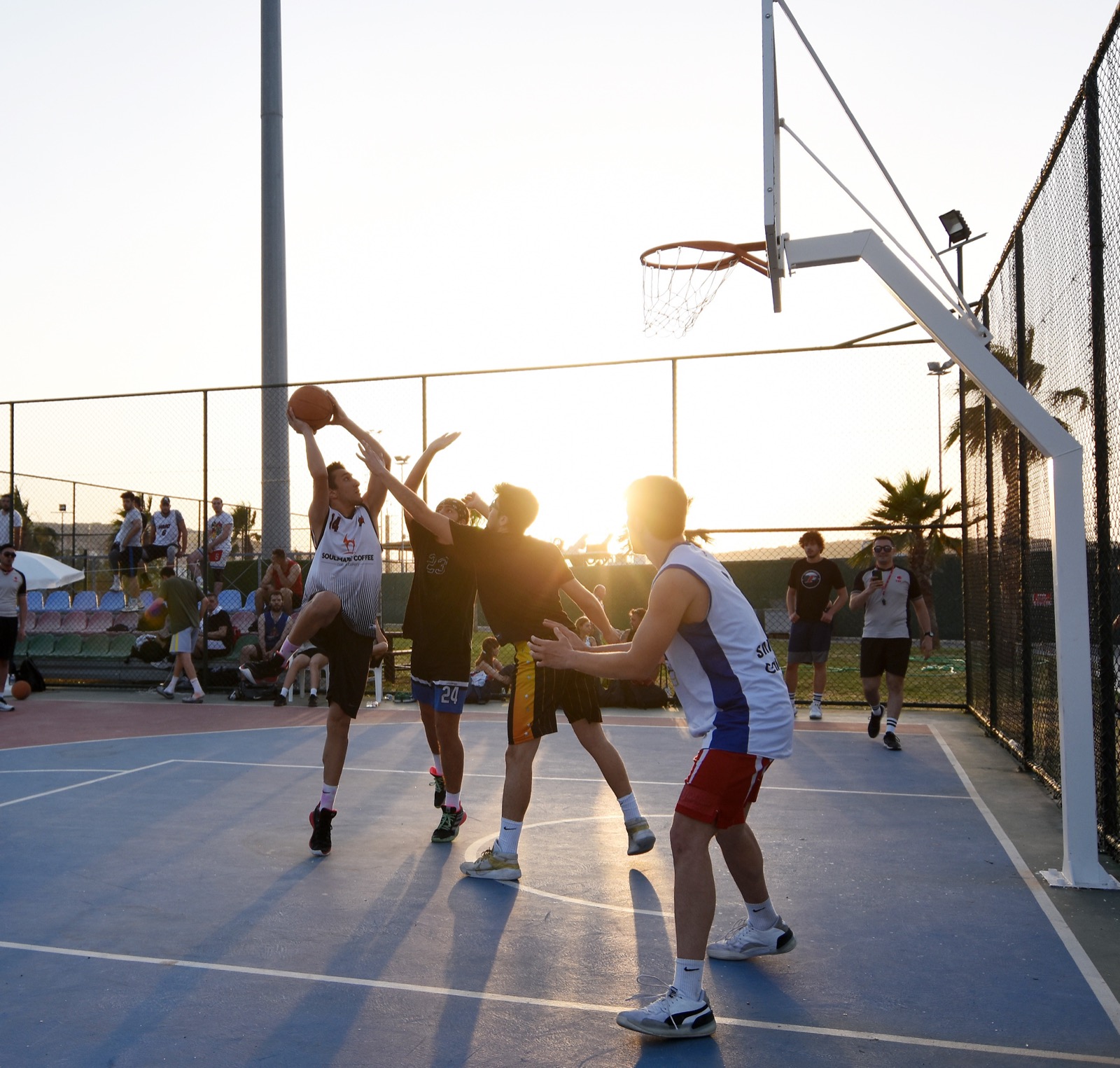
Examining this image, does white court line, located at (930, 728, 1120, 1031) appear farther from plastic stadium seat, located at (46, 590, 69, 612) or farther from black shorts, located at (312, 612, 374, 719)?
plastic stadium seat, located at (46, 590, 69, 612)

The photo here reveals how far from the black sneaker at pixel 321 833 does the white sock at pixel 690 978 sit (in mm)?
2562

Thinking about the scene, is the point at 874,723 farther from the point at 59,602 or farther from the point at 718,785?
the point at 59,602

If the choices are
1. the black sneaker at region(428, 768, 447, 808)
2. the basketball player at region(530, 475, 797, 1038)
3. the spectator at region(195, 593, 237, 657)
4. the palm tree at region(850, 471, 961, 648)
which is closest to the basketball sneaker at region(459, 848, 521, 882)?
the black sneaker at region(428, 768, 447, 808)

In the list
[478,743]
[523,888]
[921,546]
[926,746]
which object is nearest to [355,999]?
[523,888]

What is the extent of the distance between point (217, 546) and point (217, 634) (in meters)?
1.18

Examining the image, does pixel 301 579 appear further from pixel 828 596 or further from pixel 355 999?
pixel 355 999

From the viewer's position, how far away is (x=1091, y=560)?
18.8ft

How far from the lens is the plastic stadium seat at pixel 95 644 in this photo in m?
14.5

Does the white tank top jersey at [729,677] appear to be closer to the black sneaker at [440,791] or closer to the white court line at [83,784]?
the black sneaker at [440,791]

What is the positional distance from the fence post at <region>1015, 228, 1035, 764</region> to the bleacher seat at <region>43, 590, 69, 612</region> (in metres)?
13.3

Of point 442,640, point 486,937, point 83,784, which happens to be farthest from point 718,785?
point 83,784

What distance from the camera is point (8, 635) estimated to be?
1105 centimetres

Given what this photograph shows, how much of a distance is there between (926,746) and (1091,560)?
350 cm

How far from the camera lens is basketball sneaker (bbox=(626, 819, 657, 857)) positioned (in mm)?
5098
